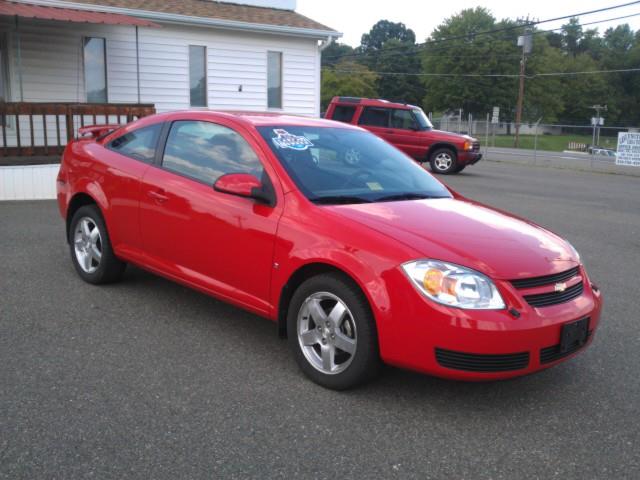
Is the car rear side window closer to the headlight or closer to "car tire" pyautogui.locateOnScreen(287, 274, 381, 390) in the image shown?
"car tire" pyautogui.locateOnScreen(287, 274, 381, 390)

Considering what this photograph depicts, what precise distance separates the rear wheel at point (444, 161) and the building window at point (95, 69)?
349 inches

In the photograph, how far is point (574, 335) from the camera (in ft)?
12.0

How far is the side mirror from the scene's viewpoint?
420 cm

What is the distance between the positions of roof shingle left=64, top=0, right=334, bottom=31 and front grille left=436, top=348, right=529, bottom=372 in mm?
14505

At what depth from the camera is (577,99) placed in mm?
77812

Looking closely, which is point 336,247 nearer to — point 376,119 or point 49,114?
point 49,114

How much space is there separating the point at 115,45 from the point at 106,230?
38.6ft

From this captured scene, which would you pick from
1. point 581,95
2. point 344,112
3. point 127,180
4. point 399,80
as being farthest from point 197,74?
point 399,80

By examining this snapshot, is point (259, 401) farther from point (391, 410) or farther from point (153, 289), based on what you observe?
point (153, 289)

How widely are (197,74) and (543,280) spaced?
15.2 meters

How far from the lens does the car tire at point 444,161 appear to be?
61.7 ft

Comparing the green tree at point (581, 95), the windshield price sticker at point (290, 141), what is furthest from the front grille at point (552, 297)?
the green tree at point (581, 95)

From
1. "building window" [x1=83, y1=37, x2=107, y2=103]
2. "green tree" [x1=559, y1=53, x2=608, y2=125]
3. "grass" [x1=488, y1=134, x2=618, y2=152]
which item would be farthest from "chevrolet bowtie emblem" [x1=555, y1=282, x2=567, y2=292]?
"green tree" [x1=559, y1=53, x2=608, y2=125]

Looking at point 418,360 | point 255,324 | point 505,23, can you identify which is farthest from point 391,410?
point 505,23
